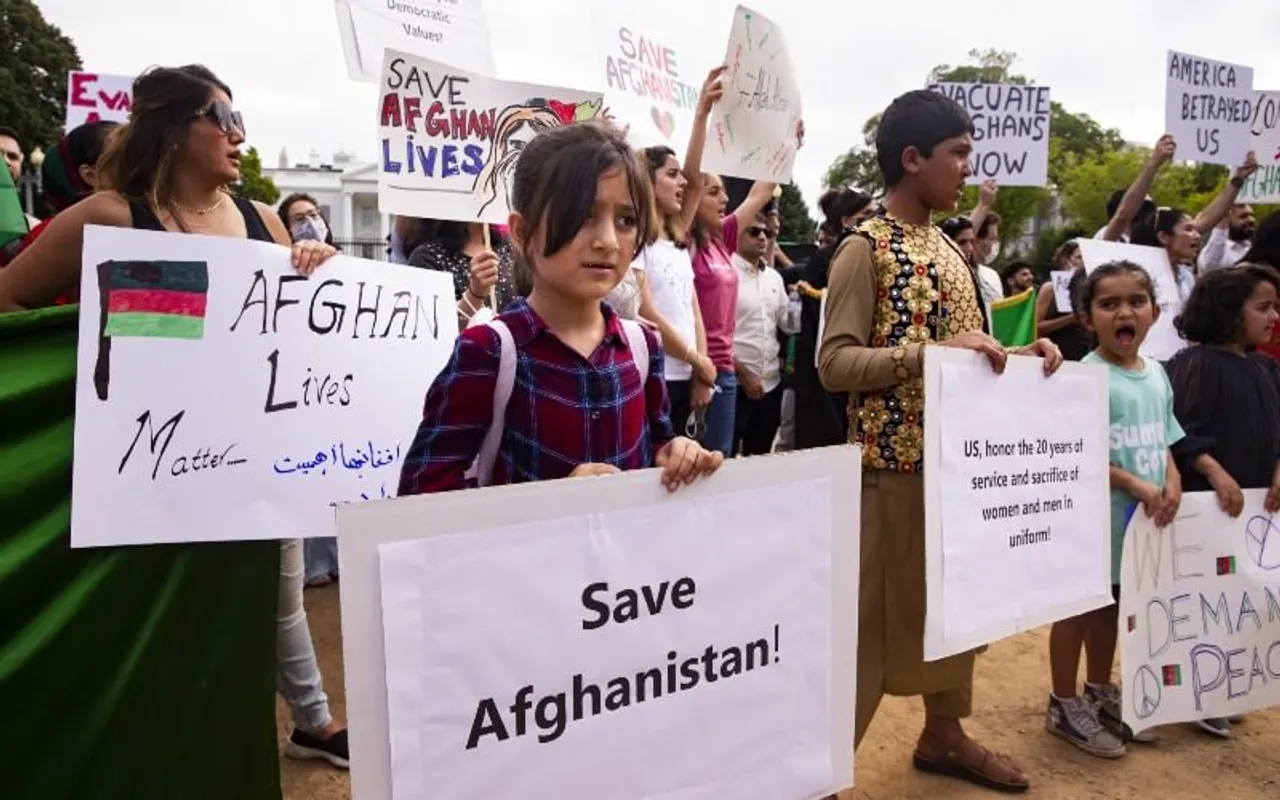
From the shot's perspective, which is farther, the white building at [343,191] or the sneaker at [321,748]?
the white building at [343,191]

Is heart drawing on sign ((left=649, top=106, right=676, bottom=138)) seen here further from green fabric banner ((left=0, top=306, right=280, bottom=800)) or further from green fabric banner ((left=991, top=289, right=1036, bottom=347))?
green fabric banner ((left=0, top=306, right=280, bottom=800))

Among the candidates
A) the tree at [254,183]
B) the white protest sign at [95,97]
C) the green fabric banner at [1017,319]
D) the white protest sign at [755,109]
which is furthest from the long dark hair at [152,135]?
the tree at [254,183]

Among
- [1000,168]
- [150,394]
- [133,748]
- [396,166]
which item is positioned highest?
[1000,168]

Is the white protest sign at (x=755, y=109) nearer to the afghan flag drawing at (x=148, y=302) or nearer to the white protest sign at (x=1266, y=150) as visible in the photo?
the afghan flag drawing at (x=148, y=302)

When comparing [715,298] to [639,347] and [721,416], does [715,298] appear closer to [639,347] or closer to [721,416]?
[721,416]

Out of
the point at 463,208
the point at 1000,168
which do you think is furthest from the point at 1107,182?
the point at 463,208

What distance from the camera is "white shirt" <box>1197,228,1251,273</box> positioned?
6214 mm

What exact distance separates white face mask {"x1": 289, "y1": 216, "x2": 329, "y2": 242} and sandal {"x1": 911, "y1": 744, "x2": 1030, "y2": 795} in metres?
4.39

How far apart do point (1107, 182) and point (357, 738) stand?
163 feet

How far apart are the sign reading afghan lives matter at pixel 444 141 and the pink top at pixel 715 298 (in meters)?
1.44

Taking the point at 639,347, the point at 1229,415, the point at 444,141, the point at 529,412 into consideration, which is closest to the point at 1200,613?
the point at 1229,415

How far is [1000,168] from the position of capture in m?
6.59

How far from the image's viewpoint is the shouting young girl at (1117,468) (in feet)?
10.1

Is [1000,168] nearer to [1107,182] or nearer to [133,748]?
[133,748]
